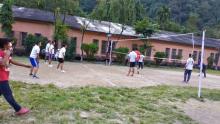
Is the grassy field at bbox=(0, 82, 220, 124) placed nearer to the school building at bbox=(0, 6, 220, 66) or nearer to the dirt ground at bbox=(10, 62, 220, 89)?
the dirt ground at bbox=(10, 62, 220, 89)

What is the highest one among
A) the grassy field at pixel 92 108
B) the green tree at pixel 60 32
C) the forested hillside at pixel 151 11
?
the forested hillside at pixel 151 11

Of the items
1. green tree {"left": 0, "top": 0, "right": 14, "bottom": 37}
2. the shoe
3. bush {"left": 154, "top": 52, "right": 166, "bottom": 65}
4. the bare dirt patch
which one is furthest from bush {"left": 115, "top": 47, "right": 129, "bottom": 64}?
the shoe

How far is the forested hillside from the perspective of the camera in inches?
1618

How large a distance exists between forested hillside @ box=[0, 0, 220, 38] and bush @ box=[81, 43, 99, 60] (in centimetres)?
363

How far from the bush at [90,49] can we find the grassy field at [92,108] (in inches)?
1073

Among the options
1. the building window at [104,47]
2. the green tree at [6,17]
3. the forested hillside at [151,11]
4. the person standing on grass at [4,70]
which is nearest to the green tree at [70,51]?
the forested hillside at [151,11]

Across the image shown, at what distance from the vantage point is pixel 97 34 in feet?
144

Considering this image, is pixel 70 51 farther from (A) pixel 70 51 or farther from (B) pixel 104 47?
(B) pixel 104 47

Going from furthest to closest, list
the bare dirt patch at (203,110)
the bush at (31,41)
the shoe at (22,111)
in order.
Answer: the bush at (31,41) < the bare dirt patch at (203,110) < the shoe at (22,111)

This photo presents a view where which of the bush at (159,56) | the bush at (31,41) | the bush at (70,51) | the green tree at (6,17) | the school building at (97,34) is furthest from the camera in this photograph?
the bush at (159,56)

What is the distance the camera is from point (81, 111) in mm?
9625

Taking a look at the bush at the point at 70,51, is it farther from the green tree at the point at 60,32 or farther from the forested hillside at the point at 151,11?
the forested hillside at the point at 151,11

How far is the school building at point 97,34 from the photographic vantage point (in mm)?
39875

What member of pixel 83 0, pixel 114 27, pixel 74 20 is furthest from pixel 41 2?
pixel 83 0
